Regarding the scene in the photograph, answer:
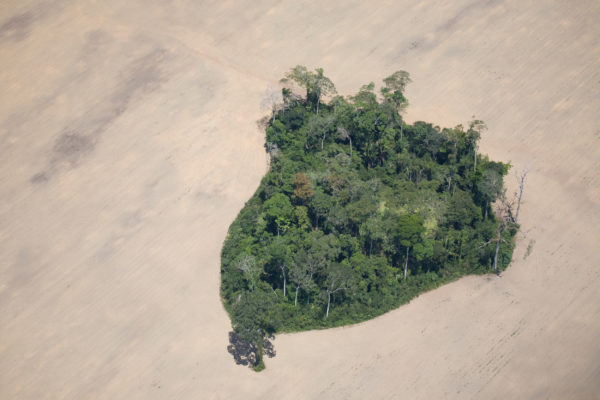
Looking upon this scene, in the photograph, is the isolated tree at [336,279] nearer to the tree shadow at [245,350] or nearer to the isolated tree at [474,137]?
the tree shadow at [245,350]

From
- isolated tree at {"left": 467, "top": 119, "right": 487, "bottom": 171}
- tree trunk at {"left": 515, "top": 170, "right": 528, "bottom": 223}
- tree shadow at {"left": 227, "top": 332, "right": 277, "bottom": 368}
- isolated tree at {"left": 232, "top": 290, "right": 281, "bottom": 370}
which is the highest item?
isolated tree at {"left": 467, "top": 119, "right": 487, "bottom": 171}

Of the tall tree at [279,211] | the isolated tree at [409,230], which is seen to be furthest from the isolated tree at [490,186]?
the tall tree at [279,211]

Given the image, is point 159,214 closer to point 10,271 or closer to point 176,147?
point 176,147

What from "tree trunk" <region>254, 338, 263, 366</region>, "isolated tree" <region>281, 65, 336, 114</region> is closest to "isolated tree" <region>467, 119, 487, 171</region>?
"isolated tree" <region>281, 65, 336, 114</region>

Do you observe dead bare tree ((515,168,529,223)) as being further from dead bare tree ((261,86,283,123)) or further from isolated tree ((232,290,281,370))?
dead bare tree ((261,86,283,123))

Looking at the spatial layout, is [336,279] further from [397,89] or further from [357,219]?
[397,89]

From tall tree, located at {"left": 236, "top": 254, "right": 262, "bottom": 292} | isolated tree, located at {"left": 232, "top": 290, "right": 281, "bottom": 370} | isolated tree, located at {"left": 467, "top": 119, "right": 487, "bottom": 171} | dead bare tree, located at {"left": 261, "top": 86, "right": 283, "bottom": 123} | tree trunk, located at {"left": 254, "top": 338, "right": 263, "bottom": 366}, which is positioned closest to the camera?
isolated tree, located at {"left": 232, "top": 290, "right": 281, "bottom": 370}
